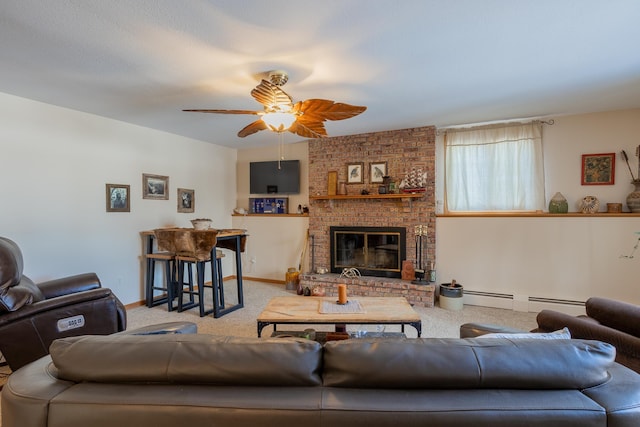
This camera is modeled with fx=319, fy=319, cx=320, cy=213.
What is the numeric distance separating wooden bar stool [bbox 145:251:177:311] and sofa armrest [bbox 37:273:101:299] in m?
0.84

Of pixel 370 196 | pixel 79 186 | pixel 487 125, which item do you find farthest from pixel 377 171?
pixel 79 186

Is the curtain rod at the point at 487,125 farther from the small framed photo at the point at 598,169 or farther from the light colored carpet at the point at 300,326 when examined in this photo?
the light colored carpet at the point at 300,326

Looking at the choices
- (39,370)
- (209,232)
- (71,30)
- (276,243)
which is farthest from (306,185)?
(39,370)

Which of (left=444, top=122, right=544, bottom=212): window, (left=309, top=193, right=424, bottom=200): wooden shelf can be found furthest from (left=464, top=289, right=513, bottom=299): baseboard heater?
(left=309, top=193, right=424, bottom=200): wooden shelf

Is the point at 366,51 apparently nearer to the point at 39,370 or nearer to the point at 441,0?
the point at 441,0

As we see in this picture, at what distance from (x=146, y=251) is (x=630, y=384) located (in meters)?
4.59

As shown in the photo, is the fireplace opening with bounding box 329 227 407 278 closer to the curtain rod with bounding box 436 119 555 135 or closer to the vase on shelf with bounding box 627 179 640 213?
the curtain rod with bounding box 436 119 555 135

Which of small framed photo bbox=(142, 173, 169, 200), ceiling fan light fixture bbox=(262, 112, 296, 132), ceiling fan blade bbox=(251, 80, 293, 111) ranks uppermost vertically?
ceiling fan blade bbox=(251, 80, 293, 111)

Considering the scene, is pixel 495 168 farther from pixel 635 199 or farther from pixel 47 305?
pixel 47 305

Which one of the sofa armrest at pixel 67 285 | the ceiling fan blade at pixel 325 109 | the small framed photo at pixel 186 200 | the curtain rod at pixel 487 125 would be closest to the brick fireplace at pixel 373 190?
the curtain rod at pixel 487 125

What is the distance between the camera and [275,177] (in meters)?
5.36

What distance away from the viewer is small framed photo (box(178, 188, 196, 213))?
15.5 feet

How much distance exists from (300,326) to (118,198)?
2.69 m

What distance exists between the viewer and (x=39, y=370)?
3.55 ft
